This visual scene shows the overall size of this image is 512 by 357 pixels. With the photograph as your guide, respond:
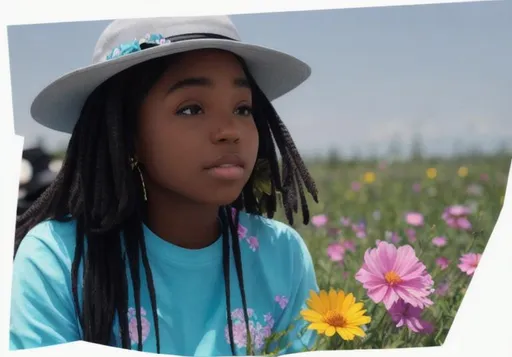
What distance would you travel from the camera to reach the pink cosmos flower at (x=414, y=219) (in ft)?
3.94

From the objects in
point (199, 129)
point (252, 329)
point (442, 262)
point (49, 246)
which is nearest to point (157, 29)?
point (199, 129)

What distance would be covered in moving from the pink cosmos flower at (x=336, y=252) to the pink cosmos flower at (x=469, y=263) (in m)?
0.17

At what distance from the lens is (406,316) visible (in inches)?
42.9

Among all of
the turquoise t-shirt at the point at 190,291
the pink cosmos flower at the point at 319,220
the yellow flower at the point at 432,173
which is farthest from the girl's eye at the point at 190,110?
the yellow flower at the point at 432,173

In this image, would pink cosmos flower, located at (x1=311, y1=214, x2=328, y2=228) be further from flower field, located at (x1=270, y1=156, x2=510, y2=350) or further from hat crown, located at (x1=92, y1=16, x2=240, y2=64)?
hat crown, located at (x1=92, y1=16, x2=240, y2=64)

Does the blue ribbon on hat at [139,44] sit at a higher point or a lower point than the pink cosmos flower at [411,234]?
higher

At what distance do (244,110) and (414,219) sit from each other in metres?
0.34

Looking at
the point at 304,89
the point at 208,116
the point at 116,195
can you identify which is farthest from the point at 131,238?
the point at 304,89

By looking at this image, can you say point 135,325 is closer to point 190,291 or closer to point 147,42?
point 190,291

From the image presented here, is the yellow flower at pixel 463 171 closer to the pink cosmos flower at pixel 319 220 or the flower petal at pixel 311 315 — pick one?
the pink cosmos flower at pixel 319 220

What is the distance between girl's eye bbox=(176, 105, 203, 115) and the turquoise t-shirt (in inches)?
6.7

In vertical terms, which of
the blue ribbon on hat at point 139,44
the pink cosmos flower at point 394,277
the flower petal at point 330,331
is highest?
the blue ribbon on hat at point 139,44

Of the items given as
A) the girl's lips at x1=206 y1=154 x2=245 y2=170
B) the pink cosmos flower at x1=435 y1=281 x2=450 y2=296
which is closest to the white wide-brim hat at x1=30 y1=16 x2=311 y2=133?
the girl's lips at x1=206 y1=154 x2=245 y2=170

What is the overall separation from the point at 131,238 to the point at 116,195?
6 cm
